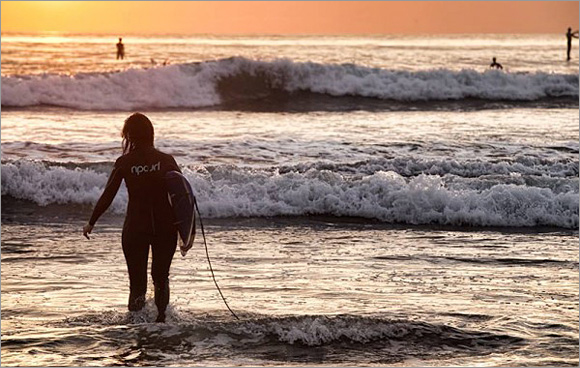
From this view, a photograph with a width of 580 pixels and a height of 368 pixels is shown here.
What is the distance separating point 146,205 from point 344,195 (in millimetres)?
8130

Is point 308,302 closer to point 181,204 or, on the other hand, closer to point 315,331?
point 315,331

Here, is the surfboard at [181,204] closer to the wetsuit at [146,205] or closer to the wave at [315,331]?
the wetsuit at [146,205]

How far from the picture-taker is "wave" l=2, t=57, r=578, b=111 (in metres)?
35.1

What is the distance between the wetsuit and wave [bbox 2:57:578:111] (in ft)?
82.1

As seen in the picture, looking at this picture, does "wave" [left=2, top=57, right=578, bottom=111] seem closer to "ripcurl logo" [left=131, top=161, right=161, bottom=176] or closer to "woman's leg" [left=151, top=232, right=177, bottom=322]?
"woman's leg" [left=151, top=232, right=177, bottom=322]

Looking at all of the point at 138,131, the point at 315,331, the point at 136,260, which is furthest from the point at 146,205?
the point at 315,331

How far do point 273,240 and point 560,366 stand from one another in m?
6.12

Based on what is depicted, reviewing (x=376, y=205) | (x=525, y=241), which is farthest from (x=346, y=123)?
(x=525, y=241)

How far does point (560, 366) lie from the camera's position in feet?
25.3

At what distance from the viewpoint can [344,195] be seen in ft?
53.7

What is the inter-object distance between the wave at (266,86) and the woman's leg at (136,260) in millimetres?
24815

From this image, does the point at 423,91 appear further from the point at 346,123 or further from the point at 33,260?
the point at 33,260

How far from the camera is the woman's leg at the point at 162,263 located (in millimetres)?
8531

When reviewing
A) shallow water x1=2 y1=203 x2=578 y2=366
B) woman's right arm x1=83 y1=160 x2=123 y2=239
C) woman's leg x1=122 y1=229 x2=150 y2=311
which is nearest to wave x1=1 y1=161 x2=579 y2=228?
shallow water x1=2 y1=203 x2=578 y2=366
